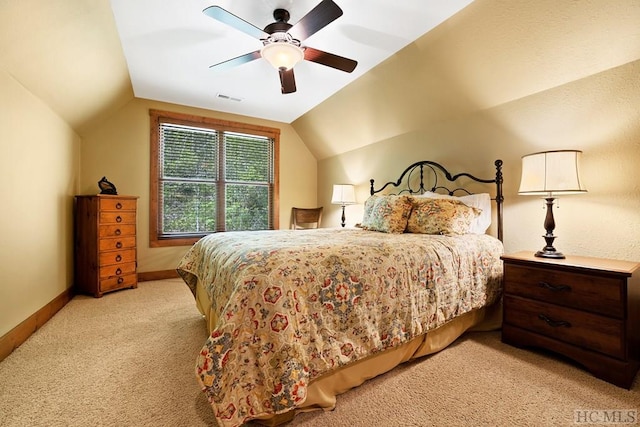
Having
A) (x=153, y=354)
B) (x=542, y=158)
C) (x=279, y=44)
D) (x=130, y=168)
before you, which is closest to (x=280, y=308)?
(x=153, y=354)

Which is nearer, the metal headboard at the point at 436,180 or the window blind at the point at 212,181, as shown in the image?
the metal headboard at the point at 436,180

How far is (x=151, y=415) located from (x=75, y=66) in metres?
2.78

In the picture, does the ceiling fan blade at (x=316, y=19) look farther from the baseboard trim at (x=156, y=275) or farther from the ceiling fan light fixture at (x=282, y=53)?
the baseboard trim at (x=156, y=275)

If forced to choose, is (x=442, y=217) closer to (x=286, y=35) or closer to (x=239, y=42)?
(x=286, y=35)

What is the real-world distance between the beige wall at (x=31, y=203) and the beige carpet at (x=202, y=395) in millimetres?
411

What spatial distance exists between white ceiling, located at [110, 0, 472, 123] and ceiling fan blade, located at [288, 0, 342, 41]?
0.28 meters

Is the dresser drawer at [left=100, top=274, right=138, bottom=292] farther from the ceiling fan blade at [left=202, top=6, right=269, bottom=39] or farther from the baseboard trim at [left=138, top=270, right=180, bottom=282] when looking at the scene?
the ceiling fan blade at [left=202, top=6, right=269, bottom=39]

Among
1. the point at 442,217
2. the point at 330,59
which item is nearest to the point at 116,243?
the point at 330,59

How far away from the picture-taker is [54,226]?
107 inches

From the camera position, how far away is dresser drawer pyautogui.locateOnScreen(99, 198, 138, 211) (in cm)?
312

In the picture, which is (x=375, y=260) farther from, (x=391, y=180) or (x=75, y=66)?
(x=75, y=66)

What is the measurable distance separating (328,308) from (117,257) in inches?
123

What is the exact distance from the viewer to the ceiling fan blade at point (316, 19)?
5.41 feet

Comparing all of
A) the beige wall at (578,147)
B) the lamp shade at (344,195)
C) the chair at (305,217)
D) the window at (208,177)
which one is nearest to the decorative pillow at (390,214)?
the beige wall at (578,147)
